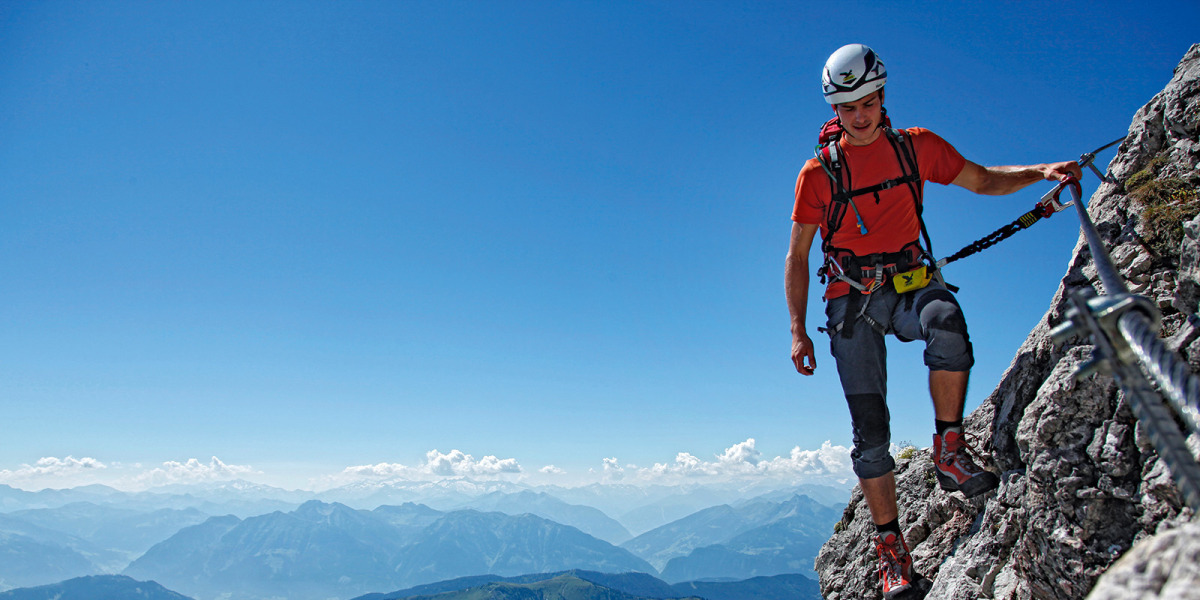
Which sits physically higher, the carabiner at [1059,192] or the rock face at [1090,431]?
the carabiner at [1059,192]

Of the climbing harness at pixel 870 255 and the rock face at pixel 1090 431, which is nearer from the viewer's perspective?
the rock face at pixel 1090 431

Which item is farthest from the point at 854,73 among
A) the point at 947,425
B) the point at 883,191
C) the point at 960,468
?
the point at 960,468

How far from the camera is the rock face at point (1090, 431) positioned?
5188mm

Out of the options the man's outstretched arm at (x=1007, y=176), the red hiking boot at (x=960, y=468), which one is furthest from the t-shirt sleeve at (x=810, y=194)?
the red hiking boot at (x=960, y=468)

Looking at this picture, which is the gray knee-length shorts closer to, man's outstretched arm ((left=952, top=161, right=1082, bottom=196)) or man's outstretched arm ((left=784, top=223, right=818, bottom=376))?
man's outstretched arm ((left=784, top=223, right=818, bottom=376))

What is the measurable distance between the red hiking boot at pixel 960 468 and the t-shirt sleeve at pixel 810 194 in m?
2.90

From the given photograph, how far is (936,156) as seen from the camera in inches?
280

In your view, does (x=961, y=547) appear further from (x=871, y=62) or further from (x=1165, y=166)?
(x=871, y=62)

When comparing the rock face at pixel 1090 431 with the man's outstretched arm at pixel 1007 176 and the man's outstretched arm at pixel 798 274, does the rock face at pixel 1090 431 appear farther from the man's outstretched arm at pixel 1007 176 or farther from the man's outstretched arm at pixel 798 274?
the man's outstretched arm at pixel 798 274

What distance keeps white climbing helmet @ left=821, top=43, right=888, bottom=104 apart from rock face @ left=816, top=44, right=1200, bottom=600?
303 centimetres

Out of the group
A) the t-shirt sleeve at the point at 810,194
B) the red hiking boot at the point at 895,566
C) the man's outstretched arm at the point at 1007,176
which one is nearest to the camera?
the man's outstretched arm at the point at 1007,176

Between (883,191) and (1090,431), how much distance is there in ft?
10.1

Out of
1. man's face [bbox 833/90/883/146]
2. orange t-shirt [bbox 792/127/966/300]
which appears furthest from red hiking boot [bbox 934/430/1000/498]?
man's face [bbox 833/90/883/146]

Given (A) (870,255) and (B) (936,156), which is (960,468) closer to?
(A) (870,255)
